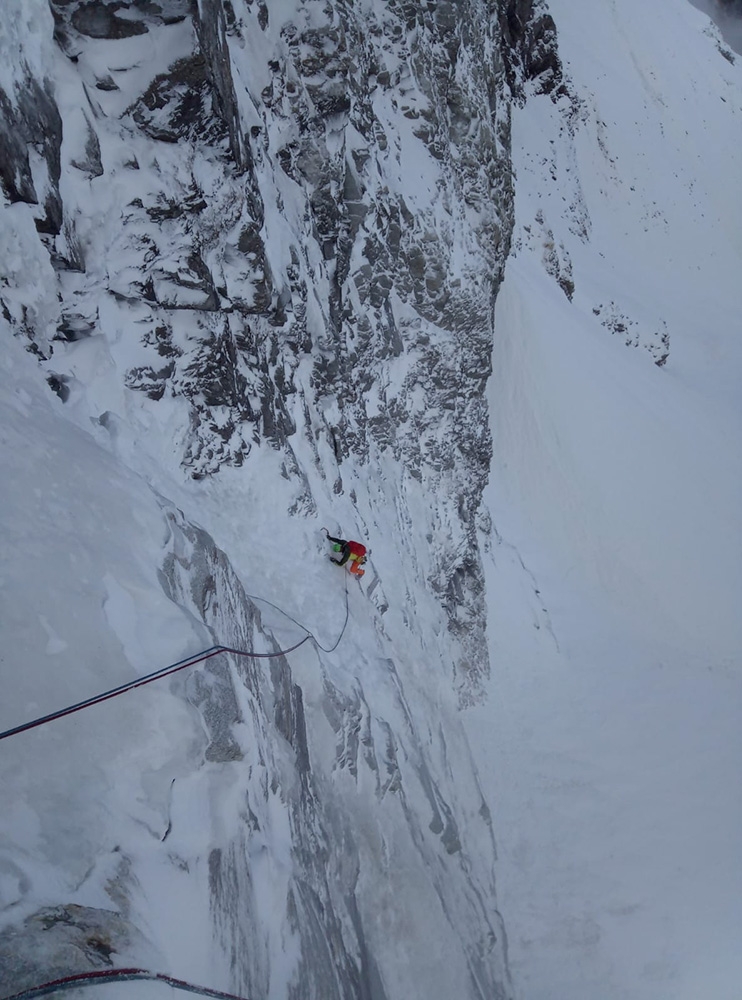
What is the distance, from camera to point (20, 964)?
277 cm

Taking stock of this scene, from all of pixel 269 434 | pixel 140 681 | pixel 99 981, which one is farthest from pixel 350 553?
pixel 99 981

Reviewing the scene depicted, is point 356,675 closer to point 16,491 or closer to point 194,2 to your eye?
point 16,491

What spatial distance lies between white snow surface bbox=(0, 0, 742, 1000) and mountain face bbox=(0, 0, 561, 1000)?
0.04 meters

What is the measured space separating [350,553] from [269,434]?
4.83 feet

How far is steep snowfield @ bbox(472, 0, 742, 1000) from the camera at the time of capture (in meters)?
10.5

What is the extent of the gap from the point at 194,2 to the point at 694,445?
1717 cm

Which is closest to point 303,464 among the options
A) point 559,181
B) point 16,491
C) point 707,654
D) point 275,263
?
point 275,263

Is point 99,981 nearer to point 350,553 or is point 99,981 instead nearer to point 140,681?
point 140,681

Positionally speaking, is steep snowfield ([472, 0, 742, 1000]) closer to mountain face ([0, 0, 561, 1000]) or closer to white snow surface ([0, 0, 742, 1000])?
white snow surface ([0, 0, 742, 1000])

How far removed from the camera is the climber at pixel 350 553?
26.0 feet

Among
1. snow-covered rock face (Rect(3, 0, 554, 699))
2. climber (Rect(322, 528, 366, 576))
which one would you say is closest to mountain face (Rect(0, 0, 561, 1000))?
snow-covered rock face (Rect(3, 0, 554, 699))

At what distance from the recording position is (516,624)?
13.1 meters

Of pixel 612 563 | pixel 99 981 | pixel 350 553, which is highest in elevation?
pixel 612 563

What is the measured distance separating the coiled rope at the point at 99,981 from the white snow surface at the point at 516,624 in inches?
2.4
